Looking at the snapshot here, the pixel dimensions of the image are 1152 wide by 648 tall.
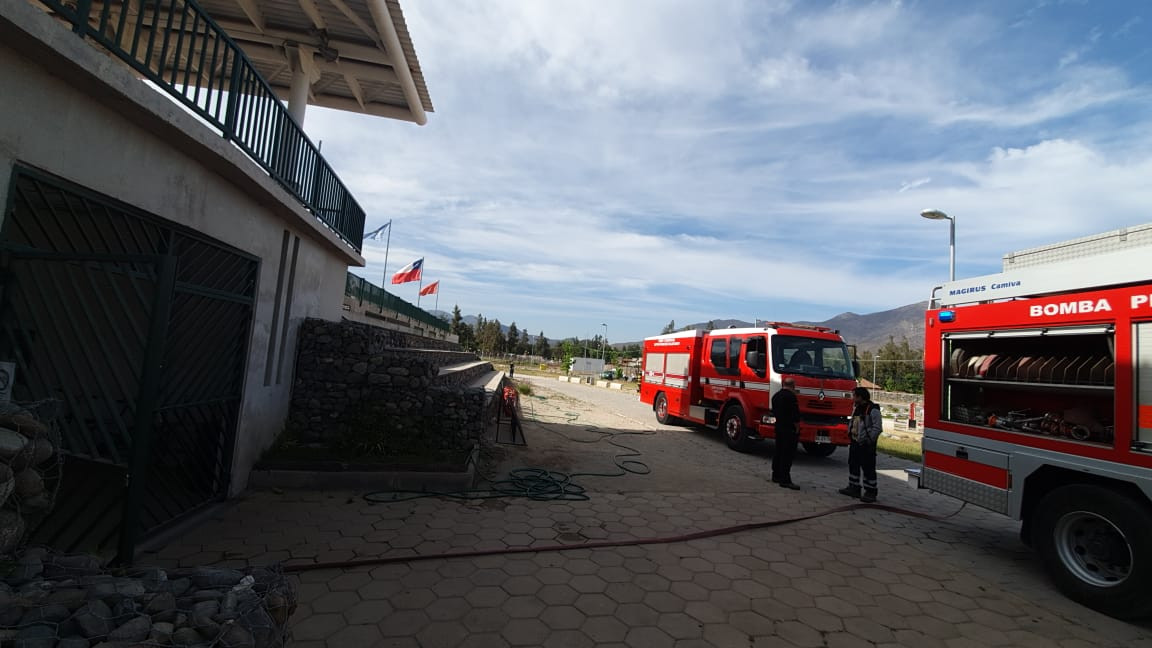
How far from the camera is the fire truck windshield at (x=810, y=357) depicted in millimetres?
9695

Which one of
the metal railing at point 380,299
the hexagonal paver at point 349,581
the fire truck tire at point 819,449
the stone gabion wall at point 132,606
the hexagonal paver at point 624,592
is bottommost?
the hexagonal paver at point 349,581

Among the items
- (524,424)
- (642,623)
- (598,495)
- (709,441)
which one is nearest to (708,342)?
(709,441)

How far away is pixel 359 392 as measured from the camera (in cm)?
664

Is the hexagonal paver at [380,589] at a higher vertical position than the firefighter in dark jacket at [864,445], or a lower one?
lower

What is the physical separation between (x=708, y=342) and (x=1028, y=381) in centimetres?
730

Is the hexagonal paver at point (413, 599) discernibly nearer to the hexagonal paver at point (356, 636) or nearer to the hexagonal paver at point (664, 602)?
the hexagonal paver at point (356, 636)

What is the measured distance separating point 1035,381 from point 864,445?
266 centimetres

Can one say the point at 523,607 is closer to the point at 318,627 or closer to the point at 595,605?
the point at 595,605

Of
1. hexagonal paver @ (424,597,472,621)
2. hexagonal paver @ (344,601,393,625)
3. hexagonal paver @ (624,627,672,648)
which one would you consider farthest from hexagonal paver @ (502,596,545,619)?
hexagonal paver @ (344,601,393,625)

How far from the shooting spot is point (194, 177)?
13.8 feet

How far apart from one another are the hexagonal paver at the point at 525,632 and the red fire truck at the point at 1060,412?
4515 mm

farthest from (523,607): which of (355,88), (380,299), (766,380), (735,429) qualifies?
(380,299)

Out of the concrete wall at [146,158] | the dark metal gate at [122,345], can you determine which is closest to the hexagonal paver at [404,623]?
the dark metal gate at [122,345]

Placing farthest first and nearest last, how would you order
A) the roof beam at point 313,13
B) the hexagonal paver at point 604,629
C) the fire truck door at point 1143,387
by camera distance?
the roof beam at point 313,13
the fire truck door at point 1143,387
the hexagonal paver at point 604,629
